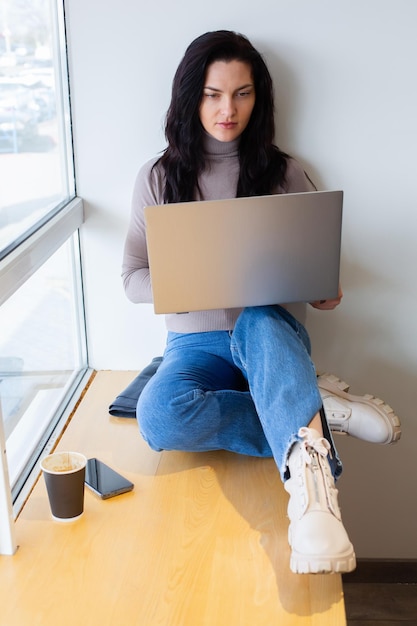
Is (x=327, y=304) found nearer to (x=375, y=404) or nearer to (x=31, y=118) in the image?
(x=375, y=404)

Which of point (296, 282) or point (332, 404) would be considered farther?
point (332, 404)

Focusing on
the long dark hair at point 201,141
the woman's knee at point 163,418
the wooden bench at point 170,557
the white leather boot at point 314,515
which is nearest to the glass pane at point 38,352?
the wooden bench at point 170,557

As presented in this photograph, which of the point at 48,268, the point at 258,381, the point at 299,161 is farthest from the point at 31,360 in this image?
the point at 299,161

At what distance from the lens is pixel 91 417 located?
1.94m

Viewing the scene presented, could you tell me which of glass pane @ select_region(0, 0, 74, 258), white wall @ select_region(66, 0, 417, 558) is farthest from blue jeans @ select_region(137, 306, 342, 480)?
glass pane @ select_region(0, 0, 74, 258)

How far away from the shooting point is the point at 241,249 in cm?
150

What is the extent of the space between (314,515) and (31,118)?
107cm

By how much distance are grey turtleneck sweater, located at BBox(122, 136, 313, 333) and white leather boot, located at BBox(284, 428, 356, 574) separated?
0.53 m

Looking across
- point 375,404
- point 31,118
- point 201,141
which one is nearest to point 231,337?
point 375,404

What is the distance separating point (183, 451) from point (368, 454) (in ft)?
2.23

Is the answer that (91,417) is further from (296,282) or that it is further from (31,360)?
(296,282)

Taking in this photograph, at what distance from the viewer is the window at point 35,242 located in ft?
5.07

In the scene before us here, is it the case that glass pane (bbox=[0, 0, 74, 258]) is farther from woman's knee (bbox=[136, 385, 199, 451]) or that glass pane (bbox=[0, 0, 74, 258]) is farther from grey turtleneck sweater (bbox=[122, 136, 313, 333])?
woman's knee (bbox=[136, 385, 199, 451])

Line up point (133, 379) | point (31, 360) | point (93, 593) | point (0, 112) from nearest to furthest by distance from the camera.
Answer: point (93, 593) → point (0, 112) → point (31, 360) → point (133, 379)
